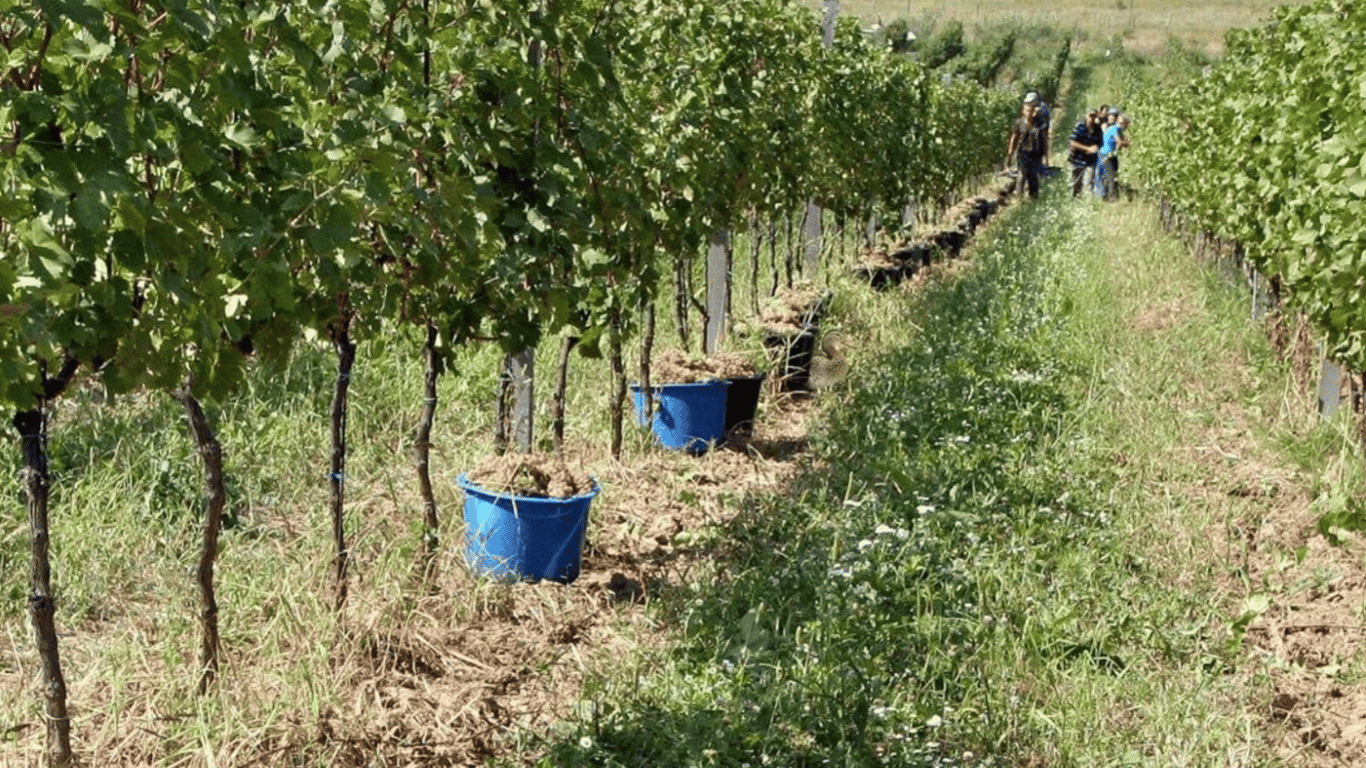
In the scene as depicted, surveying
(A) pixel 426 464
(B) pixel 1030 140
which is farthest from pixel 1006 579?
(B) pixel 1030 140

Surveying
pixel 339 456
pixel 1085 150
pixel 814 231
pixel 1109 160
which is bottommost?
pixel 1109 160

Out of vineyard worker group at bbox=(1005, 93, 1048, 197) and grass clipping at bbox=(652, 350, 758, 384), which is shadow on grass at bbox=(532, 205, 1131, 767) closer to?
grass clipping at bbox=(652, 350, 758, 384)

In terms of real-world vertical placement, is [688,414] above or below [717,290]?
below

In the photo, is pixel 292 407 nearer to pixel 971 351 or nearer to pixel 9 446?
pixel 9 446

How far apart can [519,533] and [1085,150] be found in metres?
19.7

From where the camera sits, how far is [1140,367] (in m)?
8.43

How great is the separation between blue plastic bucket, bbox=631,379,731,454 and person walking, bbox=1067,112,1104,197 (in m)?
17.4

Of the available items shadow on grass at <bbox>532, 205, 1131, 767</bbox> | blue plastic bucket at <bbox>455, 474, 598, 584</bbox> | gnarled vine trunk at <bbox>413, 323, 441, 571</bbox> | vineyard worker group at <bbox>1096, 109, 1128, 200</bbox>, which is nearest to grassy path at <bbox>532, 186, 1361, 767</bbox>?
shadow on grass at <bbox>532, 205, 1131, 767</bbox>

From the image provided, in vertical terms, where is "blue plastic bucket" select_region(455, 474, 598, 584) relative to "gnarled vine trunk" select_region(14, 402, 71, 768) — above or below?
below

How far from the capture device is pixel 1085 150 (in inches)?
904

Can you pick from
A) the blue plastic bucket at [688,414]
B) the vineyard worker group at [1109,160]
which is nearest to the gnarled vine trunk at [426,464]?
the blue plastic bucket at [688,414]

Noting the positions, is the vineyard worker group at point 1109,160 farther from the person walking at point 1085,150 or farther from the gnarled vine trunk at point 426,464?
the gnarled vine trunk at point 426,464

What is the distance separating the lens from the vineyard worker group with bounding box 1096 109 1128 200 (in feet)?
75.7

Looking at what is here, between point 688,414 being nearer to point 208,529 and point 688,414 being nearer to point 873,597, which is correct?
point 873,597
